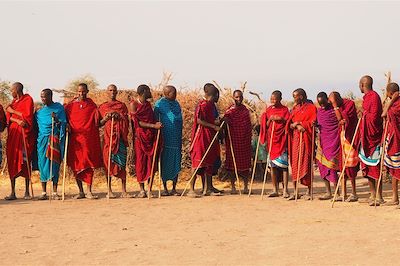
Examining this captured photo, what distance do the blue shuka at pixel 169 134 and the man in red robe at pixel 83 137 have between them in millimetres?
1190

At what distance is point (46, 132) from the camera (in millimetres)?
11031

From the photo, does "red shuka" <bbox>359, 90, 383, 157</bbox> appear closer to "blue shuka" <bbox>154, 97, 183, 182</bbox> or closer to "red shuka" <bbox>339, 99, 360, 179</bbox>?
"red shuka" <bbox>339, 99, 360, 179</bbox>

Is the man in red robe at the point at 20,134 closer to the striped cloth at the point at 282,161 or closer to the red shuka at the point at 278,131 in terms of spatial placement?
the red shuka at the point at 278,131

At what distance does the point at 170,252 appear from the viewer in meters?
6.50

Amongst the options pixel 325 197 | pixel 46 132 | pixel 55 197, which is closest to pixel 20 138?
pixel 46 132

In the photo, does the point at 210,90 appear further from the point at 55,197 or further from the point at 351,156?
the point at 55,197

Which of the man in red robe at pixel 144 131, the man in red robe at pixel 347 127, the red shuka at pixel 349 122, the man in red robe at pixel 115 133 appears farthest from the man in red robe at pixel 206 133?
the red shuka at pixel 349 122

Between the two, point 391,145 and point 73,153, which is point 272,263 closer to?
point 391,145

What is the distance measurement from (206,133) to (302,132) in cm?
178

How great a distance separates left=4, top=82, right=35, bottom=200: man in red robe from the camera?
11.0 metres

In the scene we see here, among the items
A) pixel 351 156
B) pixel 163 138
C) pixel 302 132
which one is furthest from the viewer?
pixel 163 138

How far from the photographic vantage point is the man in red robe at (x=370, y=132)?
32.6 feet

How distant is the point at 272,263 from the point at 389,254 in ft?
4.21

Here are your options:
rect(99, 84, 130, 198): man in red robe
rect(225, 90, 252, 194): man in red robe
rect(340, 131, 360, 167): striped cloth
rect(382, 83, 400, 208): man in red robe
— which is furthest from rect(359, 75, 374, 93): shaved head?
rect(99, 84, 130, 198): man in red robe
